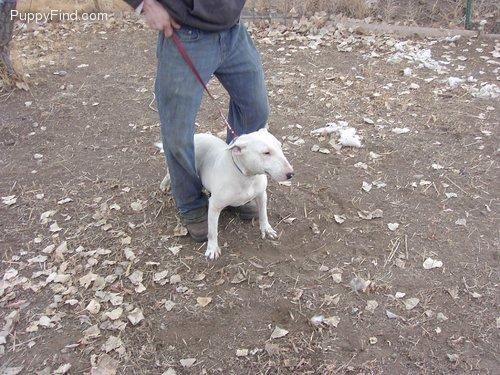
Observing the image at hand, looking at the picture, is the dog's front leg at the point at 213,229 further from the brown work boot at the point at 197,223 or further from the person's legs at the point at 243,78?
the person's legs at the point at 243,78

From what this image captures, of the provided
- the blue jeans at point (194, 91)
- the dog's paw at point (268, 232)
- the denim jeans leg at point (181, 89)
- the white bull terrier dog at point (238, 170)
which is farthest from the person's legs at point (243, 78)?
the dog's paw at point (268, 232)

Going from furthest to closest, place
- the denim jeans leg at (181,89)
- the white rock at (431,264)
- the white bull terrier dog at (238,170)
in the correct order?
the white rock at (431,264)
the white bull terrier dog at (238,170)
the denim jeans leg at (181,89)

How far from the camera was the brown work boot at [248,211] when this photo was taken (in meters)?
3.45

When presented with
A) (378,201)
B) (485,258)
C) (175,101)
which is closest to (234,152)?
(175,101)

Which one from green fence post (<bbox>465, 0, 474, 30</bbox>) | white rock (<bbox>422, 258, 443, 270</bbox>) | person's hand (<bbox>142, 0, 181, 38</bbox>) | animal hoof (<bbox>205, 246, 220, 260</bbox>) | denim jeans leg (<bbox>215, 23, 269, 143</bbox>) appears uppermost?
person's hand (<bbox>142, 0, 181, 38</bbox>)

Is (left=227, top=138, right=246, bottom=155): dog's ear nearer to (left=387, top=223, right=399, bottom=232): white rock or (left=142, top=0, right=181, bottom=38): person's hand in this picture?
(left=142, top=0, right=181, bottom=38): person's hand

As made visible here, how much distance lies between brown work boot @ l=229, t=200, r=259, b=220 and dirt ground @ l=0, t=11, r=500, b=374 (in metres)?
0.08

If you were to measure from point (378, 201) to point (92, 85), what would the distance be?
11.9 feet

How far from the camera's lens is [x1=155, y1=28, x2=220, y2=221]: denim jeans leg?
263 cm

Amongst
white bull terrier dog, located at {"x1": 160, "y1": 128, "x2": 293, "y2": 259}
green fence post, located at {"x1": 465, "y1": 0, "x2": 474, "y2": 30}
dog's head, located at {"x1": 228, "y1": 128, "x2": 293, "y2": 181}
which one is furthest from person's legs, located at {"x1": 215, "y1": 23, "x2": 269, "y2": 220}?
green fence post, located at {"x1": 465, "y1": 0, "x2": 474, "y2": 30}

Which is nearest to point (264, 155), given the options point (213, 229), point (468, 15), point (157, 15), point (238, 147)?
Answer: point (238, 147)

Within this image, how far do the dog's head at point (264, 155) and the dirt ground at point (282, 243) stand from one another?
27.8 inches

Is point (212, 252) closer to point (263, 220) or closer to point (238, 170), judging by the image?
point (263, 220)

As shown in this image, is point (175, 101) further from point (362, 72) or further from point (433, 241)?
point (362, 72)
